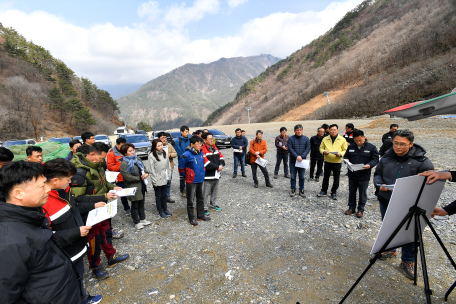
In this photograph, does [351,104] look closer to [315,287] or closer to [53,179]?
[315,287]

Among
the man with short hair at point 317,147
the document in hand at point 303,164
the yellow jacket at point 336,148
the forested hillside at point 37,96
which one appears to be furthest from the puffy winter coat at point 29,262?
the forested hillside at point 37,96

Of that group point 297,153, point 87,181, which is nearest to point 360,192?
point 297,153

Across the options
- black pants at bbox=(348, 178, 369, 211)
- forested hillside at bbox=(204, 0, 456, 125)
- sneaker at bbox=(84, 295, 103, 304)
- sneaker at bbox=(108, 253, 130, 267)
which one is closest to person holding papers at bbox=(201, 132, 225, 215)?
sneaker at bbox=(108, 253, 130, 267)

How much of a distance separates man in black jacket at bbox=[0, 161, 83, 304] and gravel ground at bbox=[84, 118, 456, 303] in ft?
4.97

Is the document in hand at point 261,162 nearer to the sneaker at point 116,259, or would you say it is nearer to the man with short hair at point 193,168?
the man with short hair at point 193,168

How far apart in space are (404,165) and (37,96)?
1924 inches

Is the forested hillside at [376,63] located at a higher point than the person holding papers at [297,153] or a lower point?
higher

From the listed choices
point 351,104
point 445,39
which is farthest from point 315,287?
point 445,39

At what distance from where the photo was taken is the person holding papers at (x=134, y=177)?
4.21 meters

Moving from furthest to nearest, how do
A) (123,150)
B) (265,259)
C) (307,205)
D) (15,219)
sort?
1. (307,205)
2. (123,150)
3. (265,259)
4. (15,219)

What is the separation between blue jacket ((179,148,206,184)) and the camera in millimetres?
4422

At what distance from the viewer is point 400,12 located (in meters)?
47.7

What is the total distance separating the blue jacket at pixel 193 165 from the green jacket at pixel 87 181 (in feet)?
5.18

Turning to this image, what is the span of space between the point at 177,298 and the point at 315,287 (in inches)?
73.1
